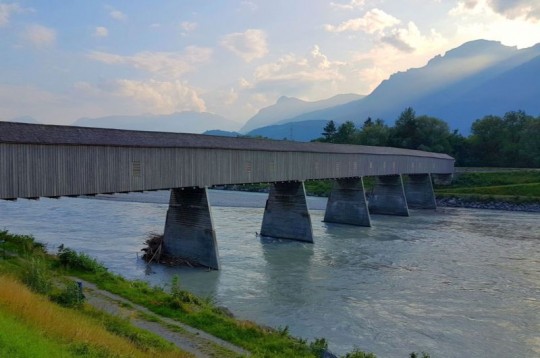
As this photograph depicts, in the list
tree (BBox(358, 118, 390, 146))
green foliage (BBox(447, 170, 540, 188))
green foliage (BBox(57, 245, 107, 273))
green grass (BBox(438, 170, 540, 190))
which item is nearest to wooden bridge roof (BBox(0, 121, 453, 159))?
green foliage (BBox(57, 245, 107, 273))

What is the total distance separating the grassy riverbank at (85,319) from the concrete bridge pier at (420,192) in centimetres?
4548

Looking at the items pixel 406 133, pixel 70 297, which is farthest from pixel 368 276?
pixel 406 133

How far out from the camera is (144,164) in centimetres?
2094

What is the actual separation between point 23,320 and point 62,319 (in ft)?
2.60

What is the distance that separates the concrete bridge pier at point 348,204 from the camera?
3925cm

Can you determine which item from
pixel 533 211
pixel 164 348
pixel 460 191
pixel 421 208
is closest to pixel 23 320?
pixel 164 348

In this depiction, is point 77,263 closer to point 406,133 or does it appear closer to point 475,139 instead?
point 406,133

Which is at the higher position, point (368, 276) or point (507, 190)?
point (507, 190)

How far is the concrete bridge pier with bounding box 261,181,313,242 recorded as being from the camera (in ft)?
102

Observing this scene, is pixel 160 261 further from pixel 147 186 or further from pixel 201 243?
pixel 147 186

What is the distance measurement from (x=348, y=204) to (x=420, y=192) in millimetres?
19416

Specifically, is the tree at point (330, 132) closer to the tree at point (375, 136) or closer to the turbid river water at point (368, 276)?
the tree at point (375, 136)

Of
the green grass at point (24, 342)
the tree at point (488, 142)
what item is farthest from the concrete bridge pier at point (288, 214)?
the tree at point (488, 142)

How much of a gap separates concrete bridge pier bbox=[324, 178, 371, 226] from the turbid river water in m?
1.34
